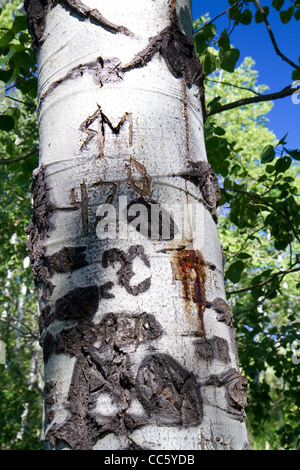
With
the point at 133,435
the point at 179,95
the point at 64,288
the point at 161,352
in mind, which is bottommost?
the point at 133,435

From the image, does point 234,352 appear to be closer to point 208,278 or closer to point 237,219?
point 208,278

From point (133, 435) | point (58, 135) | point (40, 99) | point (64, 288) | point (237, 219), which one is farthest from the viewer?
point (237, 219)

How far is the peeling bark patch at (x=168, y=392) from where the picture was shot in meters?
0.79

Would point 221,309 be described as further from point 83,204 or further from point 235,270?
point 235,270

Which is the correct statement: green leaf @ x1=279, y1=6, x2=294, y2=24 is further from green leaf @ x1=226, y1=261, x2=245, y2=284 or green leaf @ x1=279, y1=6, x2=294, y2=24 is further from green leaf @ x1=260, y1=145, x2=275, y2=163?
green leaf @ x1=226, y1=261, x2=245, y2=284

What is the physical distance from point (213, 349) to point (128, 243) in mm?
266

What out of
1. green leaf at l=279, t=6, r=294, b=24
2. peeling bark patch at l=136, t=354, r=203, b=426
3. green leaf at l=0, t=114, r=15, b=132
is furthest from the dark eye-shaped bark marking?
green leaf at l=279, t=6, r=294, b=24

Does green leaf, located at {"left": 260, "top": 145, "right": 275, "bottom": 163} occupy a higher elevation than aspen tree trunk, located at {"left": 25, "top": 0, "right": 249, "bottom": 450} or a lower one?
higher

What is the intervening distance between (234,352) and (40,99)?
0.78 meters

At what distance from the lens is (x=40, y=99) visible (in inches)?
45.7

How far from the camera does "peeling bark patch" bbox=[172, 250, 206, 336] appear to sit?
0.89 metres

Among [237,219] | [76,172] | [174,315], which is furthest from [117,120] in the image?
[237,219]

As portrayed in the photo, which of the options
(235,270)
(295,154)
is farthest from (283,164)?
(235,270)

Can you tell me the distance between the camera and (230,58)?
6.58ft
